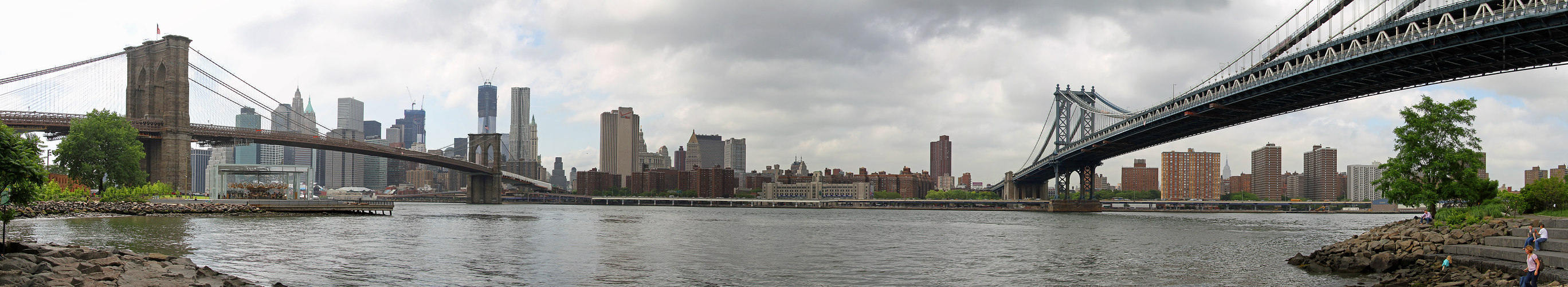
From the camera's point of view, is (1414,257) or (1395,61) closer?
(1414,257)

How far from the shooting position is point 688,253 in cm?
3262

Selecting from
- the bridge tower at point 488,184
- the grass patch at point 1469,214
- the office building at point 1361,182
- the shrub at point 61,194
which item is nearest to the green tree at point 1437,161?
the grass patch at point 1469,214

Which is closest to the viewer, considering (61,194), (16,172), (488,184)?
(16,172)

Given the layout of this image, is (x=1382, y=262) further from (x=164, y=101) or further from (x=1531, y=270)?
(x=164, y=101)

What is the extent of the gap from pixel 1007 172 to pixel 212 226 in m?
125

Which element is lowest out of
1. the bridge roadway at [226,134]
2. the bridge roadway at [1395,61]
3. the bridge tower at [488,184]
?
the bridge tower at [488,184]

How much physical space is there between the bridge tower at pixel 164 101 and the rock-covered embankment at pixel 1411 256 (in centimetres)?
7720

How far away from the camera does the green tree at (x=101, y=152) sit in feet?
187

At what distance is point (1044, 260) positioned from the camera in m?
30.5

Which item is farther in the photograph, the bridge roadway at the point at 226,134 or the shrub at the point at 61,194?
the bridge roadway at the point at 226,134

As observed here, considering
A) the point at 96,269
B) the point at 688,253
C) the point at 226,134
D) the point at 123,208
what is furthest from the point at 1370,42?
the point at 226,134

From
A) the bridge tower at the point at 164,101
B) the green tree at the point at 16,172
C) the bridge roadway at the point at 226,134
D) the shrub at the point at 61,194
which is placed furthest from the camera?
the bridge tower at the point at 164,101

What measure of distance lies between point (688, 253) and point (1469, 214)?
81.9 ft

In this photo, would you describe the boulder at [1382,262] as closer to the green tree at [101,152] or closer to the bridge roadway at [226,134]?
the bridge roadway at [226,134]
